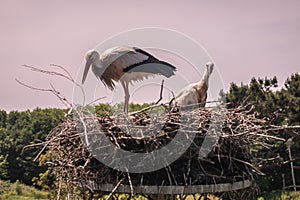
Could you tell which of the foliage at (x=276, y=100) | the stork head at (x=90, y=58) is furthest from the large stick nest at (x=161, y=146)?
the foliage at (x=276, y=100)

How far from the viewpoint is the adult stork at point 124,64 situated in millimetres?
4652

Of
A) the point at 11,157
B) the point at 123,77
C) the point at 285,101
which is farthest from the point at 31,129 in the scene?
the point at 123,77

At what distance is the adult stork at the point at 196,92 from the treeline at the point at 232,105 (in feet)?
2.10

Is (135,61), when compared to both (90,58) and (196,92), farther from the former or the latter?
(196,92)

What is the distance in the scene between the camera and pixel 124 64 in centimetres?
470

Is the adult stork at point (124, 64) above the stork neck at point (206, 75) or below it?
above

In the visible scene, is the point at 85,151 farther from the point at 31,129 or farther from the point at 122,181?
the point at 31,129

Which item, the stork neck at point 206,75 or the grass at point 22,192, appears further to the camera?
the grass at point 22,192

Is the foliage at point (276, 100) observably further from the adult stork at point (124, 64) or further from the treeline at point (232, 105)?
the adult stork at point (124, 64)

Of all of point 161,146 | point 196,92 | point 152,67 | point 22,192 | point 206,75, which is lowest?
point 161,146

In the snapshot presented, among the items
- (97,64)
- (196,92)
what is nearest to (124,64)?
(97,64)

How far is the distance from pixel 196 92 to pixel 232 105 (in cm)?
524

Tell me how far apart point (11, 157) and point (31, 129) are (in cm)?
241

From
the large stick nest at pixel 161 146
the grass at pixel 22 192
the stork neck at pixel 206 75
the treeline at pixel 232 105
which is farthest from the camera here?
the grass at pixel 22 192
